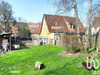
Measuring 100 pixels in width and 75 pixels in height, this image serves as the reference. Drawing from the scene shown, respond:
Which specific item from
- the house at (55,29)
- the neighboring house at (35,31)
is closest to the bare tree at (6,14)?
the house at (55,29)

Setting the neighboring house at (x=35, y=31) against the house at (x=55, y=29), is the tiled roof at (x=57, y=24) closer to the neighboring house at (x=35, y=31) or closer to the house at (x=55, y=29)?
the house at (x=55, y=29)

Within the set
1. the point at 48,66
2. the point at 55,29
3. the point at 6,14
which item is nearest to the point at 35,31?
the point at 55,29

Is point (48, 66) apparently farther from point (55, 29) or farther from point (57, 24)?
point (57, 24)

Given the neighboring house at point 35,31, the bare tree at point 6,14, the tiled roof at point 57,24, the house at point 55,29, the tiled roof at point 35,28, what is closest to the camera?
the bare tree at point 6,14

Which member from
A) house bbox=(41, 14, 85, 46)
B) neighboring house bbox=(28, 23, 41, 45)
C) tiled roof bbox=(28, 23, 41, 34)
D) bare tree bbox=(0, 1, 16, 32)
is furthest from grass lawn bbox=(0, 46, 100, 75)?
tiled roof bbox=(28, 23, 41, 34)

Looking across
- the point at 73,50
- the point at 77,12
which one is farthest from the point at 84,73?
the point at 77,12

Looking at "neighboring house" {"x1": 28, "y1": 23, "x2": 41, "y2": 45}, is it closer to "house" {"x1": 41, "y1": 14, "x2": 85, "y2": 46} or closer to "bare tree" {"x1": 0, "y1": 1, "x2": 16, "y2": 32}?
"house" {"x1": 41, "y1": 14, "x2": 85, "y2": 46}

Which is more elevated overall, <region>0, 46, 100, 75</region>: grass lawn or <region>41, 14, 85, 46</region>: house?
<region>41, 14, 85, 46</region>: house

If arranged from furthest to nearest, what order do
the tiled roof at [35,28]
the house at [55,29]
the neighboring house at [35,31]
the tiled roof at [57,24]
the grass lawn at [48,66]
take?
the tiled roof at [35,28], the neighboring house at [35,31], the tiled roof at [57,24], the house at [55,29], the grass lawn at [48,66]

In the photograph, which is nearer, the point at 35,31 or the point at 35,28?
the point at 35,31

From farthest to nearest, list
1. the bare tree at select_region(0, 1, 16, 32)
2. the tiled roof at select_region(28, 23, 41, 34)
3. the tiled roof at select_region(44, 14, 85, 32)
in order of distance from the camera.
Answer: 1. the tiled roof at select_region(28, 23, 41, 34)
2. the tiled roof at select_region(44, 14, 85, 32)
3. the bare tree at select_region(0, 1, 16, 32)

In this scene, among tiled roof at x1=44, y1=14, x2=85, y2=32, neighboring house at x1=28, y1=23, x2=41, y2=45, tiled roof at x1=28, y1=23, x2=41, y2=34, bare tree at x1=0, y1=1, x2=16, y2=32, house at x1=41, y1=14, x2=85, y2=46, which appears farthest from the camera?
tiled roof at x1=28, y1=23, x2=41, y2=34

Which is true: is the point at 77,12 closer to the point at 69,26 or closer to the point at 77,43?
the point at 77,43

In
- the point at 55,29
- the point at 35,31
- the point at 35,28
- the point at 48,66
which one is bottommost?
the point at 48,66
